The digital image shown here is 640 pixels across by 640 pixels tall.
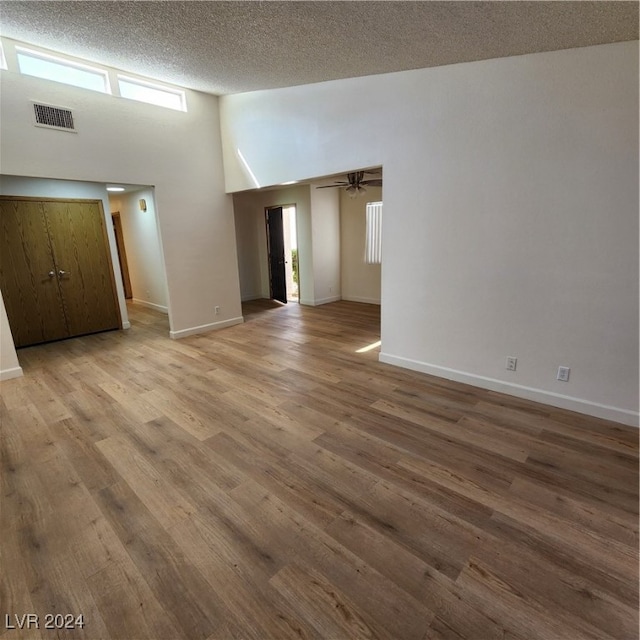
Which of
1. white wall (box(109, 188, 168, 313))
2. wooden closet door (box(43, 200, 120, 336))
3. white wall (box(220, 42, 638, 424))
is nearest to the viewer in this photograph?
white wall (box(220, 42, 638, 424))

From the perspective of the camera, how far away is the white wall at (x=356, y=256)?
22.8ft

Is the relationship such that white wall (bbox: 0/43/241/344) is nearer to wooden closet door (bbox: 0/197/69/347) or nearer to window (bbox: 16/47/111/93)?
window (bbox: 16/47/111/93)

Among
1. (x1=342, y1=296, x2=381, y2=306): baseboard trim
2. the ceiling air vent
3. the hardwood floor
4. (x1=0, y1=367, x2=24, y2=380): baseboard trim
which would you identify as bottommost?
Answer: the hardwood floor

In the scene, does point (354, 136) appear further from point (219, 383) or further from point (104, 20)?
point (219, 383)

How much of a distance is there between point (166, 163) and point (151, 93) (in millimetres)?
863

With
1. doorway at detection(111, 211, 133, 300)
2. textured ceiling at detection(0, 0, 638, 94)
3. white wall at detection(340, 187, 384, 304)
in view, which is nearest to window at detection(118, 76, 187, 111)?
textured ceiling at detection(0, 0, 638, 94)

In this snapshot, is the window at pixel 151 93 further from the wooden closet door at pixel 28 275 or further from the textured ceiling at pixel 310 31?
the wooden closet door at pixel 28 275

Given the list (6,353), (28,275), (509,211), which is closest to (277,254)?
(28,275)

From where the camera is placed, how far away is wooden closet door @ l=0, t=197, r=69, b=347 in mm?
4363

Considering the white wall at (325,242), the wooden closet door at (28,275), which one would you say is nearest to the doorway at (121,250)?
the wooden closet door at (28,275)

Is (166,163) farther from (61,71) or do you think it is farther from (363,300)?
(363,300)

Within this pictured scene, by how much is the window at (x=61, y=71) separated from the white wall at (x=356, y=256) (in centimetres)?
447

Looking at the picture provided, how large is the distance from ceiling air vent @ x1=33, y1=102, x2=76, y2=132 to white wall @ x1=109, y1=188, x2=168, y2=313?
2.43 metres

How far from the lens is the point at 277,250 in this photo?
7590 millimetres
